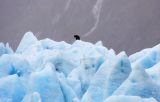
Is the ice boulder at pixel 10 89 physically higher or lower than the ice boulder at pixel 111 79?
lower

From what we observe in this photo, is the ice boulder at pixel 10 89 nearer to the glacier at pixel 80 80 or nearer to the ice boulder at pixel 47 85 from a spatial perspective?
the glacier at pixel 80 80

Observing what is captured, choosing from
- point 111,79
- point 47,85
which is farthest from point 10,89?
point 111,79

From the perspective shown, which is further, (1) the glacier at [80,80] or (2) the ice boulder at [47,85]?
(2) the ice boulder at [47,85]

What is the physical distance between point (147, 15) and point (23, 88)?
9.16 metres

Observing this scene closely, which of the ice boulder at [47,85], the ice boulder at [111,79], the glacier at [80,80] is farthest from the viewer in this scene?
the ice boulder at [47,85]

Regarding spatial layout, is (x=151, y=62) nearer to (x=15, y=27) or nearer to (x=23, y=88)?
(x=23, y=88)

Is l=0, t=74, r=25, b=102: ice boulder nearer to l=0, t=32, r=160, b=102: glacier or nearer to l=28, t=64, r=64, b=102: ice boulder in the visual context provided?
l=0, t=32, r=160, b=102: glacier

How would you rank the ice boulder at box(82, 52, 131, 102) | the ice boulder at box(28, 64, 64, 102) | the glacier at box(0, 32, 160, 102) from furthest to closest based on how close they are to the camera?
1. the ice boulder at box(28, 64, 64, 102)
2. the ice boulder at box(82, 52, 131, 102)
3. the glacier at box(0, 32, 160, 102)

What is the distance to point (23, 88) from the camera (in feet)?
18.4

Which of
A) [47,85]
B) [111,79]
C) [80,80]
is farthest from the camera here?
[80,80]

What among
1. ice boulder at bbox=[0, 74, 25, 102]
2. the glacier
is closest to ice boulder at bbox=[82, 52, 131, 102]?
the glacier

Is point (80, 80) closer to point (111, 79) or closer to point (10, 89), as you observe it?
point (111, 79)

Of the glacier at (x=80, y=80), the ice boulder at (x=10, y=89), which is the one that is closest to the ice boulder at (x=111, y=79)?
the glacier at (x=80, y=80)

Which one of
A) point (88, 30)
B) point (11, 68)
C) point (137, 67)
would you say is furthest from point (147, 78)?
point (88, 30)
